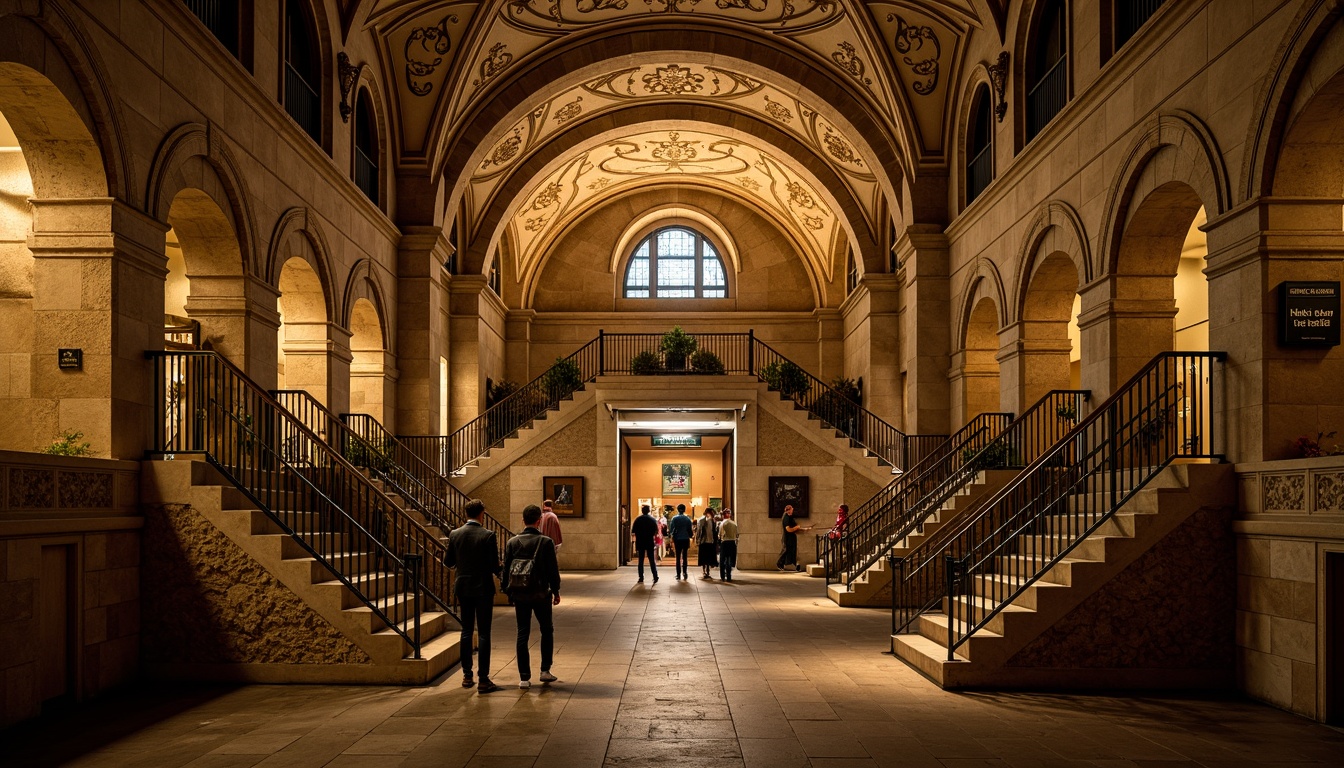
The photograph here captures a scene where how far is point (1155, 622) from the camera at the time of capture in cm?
920

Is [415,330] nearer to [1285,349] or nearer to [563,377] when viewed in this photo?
[563,377]

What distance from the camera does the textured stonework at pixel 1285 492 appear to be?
8.20 metres

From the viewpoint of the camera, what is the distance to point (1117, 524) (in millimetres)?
9484

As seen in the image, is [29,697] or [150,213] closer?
[29,697]

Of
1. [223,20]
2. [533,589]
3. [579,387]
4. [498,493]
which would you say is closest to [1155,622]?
[533,589]

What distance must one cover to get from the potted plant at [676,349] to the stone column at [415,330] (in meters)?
5.18

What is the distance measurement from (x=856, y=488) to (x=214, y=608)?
50.1 ft

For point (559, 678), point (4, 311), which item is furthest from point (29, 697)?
point (4, 311)

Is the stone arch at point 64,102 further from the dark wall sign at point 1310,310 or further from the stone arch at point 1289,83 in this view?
the dark wall sign at point 1310,310

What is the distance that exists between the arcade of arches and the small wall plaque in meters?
0.09

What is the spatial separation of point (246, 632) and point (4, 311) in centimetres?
542

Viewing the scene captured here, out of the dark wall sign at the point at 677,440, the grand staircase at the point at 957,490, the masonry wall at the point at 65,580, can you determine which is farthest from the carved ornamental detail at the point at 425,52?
the masonry wall at the point at 65,580

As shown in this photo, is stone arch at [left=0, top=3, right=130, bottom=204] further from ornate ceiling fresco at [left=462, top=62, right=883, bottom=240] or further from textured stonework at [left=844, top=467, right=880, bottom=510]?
textured stonework at [left=844, top=467, right=880, bottom=510]

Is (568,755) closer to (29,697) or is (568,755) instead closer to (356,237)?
(29,697)
